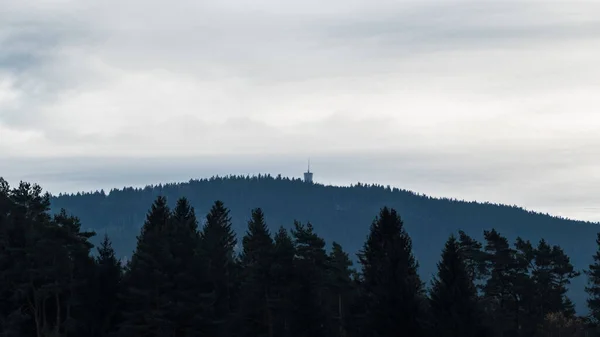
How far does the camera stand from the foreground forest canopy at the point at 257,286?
68750 mm

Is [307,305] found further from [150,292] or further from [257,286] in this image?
[150,292]

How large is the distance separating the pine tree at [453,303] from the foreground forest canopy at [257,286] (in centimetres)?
7

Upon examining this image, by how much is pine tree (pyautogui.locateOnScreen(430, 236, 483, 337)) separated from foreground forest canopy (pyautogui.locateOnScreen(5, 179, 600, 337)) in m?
0.07

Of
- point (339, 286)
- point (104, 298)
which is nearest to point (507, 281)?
point (339, 286)

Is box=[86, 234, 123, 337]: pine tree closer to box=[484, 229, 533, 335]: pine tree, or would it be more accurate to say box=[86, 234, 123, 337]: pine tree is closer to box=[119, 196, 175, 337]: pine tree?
box=[119, 196, 175, 337]: pine tree

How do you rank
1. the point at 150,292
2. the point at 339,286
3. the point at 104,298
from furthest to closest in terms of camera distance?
the point at 339,286, the point at 104,298, the point at 150,292

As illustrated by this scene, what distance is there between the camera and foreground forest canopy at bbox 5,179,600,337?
226ft

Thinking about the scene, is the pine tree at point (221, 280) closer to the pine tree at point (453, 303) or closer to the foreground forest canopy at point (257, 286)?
the foreground forest canopy at point (257, 286)

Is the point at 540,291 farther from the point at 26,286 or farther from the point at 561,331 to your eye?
the point at 26,286

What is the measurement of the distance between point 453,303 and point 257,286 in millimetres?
17444

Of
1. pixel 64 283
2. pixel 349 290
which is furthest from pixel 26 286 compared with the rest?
pixel 349 290

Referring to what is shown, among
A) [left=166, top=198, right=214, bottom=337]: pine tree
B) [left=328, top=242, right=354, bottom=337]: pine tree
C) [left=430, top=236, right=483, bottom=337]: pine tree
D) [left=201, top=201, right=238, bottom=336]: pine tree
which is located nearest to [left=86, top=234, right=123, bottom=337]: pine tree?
[left=166, top=198, right=214, bottom=337]: pine tree

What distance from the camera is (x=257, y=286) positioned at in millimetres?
78875

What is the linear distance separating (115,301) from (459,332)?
99.4ft
